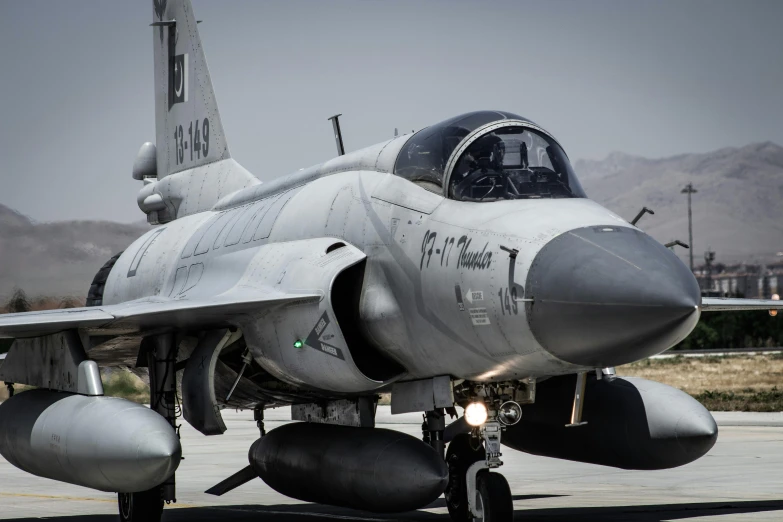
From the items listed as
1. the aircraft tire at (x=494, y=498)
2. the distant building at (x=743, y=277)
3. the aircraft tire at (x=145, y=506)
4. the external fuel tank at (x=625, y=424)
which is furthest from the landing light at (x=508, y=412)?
the distant building at (x=743, y=277)

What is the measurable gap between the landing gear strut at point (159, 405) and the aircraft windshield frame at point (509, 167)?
3494 millimetres

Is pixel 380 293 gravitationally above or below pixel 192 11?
below

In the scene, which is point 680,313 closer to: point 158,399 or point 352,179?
point 352,179

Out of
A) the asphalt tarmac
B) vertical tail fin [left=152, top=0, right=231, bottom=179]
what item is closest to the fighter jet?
the asphalt tarmac

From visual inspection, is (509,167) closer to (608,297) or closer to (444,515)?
(608,297)

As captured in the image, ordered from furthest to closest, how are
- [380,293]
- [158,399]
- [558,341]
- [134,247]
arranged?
[134,247], [158,399], [380,293], [558,341]

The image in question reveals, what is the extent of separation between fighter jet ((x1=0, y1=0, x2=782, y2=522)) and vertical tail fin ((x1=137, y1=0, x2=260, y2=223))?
2.04 m

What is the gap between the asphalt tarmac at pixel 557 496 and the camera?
10.7 metres

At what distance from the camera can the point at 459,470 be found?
9.55 meters

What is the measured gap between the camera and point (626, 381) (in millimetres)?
9773

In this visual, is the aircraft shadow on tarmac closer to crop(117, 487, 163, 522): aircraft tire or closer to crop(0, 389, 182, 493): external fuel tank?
crop(117, 487, 163, 522): aircraft tire

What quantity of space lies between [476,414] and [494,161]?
1800 millimetres

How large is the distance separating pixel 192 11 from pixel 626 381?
7.75 m

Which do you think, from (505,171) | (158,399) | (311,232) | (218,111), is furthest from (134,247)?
→ (505,171)
